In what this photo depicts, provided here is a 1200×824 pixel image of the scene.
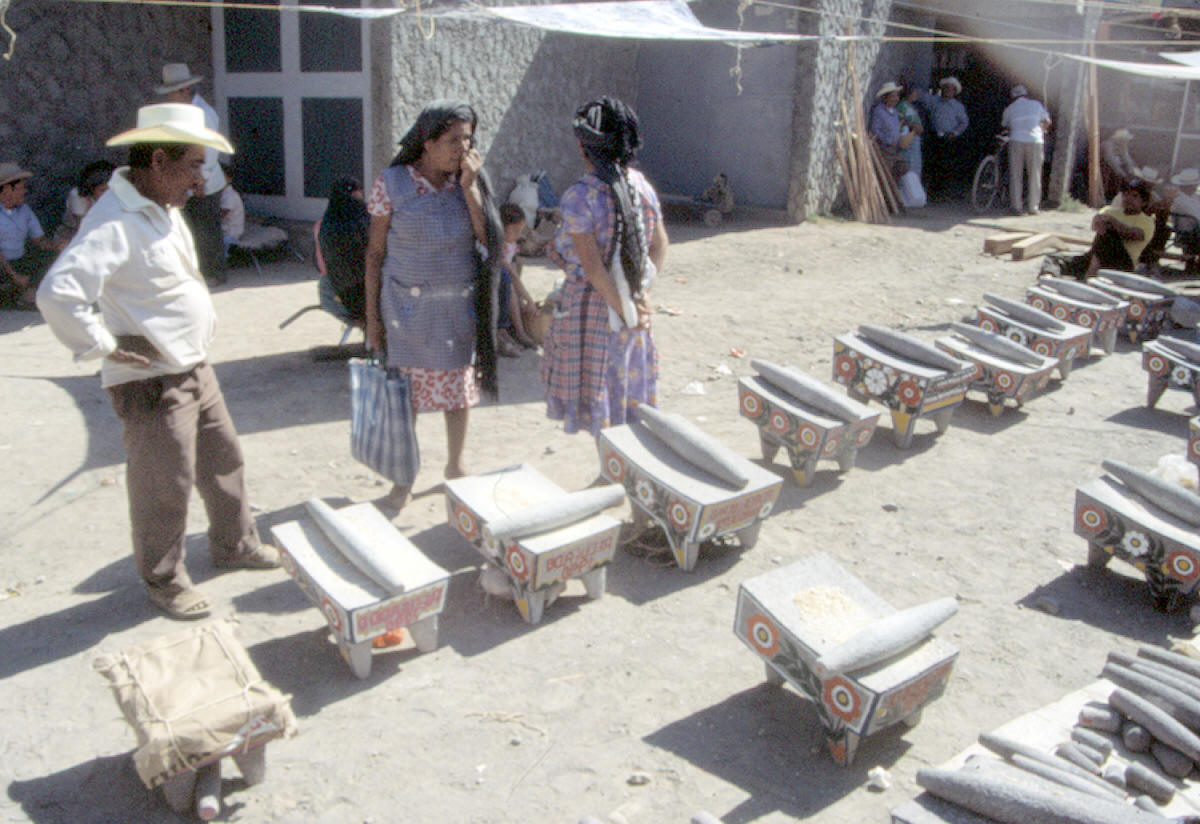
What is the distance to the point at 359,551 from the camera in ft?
10.5

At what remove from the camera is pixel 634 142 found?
152 inches

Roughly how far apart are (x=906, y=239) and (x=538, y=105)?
4.60 m

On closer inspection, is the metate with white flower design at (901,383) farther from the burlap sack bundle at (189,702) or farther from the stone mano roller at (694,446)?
the burlap sack bundle at (189,702)

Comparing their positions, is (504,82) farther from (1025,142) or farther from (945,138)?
(945,138)

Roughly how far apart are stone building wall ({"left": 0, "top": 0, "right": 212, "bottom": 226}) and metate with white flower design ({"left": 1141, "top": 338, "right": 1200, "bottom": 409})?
8706mm

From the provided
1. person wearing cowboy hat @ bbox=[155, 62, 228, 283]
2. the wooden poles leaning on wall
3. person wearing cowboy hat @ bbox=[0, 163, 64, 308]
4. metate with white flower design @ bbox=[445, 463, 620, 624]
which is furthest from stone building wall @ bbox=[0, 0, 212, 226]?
the wooden poles leaning on wall

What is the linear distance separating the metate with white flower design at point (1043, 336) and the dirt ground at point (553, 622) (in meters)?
0.28

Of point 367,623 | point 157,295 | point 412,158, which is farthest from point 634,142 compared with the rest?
point 367,623

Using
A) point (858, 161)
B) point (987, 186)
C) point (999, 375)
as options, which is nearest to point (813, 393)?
point (999, 375)

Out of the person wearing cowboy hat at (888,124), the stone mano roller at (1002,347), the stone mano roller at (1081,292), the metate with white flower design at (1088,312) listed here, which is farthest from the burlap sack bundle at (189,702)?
the person wearing cowboy hat at (888,124)

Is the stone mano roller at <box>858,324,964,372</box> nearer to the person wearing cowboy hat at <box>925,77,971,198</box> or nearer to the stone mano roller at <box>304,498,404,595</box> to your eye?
the stone mano roller at <box>304,498,404,595</box>

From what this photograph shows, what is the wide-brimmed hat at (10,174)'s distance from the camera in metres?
7.74

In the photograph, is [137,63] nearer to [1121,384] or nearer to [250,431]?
[250,431]

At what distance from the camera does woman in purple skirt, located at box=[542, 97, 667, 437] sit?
3.82m
